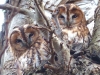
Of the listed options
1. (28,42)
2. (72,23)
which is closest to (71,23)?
(72,23)

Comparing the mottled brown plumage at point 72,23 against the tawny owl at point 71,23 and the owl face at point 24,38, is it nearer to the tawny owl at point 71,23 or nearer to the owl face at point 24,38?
the tawny owl at point 71,23

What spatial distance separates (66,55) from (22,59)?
3.31ft

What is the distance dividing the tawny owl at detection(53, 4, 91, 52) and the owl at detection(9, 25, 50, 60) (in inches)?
10.5

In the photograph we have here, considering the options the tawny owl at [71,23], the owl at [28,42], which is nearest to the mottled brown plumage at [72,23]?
the tawny owl at [71,23]

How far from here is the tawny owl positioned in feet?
8.58

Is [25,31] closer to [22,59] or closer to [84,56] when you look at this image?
[22,59]

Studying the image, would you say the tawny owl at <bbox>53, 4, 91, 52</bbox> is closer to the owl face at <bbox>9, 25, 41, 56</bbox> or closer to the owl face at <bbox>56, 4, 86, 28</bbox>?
the owl face at <bbox>56, 4, 86, 28</bbox>

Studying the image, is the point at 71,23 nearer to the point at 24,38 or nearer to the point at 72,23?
the point at 72,23

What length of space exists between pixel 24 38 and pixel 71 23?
1.79 ft

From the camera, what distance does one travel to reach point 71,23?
8.87 ft

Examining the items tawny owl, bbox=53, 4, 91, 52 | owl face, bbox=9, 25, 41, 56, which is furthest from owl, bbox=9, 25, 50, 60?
tawny owl, bbox=53, 4, 91, 52

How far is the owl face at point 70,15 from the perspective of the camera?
2.64 metres

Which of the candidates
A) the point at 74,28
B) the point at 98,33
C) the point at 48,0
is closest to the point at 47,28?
the point at 98,33

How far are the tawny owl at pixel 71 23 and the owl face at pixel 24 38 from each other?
0.28 metres
